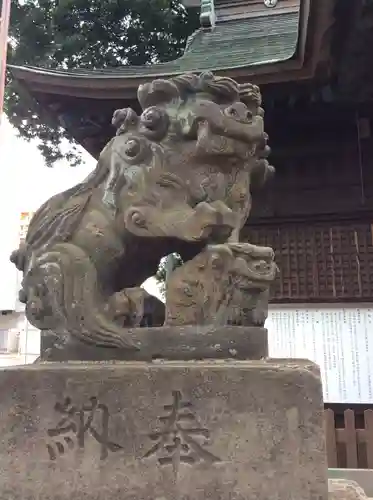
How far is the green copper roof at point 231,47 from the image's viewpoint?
172 inches

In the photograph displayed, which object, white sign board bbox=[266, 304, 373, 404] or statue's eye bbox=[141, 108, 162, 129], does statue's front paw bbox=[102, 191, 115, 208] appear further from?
white sign board bbox=[266, 304, 373, 404]

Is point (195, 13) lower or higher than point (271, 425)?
higher

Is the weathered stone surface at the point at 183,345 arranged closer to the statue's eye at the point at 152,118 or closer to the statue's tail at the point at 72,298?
the statue's tail at the point at 72,298

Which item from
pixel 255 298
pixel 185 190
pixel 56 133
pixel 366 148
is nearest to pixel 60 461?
pixel 255 298

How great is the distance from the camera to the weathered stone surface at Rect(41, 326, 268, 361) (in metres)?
1.60

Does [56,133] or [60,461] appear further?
[56,133]

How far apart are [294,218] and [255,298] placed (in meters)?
2.96

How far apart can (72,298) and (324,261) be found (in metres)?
3.09

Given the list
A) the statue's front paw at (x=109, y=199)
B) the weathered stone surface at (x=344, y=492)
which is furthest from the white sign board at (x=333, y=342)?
the statue's front paw at (x=109, y=199)

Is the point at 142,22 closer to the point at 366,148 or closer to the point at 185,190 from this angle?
the point at 366,148

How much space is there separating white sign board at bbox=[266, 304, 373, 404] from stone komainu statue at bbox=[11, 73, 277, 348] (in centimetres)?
250

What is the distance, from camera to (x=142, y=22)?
820 cm

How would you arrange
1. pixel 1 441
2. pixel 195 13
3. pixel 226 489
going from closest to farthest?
pixel 226 489 → pixel 1 441 → pixel 195 13

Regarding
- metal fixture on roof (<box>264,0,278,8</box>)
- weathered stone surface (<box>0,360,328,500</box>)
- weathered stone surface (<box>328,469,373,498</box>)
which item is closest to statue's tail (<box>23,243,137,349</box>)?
weathered stone surface (<box>0,360,328,500</box>)
